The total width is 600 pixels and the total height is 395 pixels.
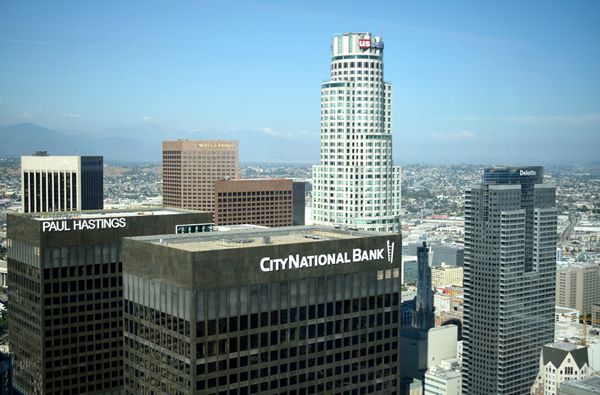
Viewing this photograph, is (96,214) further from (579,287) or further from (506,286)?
(579,287)

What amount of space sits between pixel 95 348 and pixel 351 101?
6609 centimetres

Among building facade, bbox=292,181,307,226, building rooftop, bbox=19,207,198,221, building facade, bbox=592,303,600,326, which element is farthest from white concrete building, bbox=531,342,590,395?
building rooftop, bbox=19,207,198,221

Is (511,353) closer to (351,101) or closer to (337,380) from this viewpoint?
(351,101)

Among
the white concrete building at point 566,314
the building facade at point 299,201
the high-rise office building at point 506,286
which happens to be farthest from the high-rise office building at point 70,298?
the white concrete building at point 566,314

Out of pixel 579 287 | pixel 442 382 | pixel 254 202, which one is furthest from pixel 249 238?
pixel 579 287

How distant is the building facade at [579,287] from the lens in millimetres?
160250

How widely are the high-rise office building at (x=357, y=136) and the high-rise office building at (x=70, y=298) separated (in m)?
58.6

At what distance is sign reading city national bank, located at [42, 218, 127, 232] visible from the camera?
56219 mm

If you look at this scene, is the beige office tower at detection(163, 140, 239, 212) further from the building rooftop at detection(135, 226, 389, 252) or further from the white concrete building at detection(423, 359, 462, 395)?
the building rooftop at detection(135, 226, 389, 252)

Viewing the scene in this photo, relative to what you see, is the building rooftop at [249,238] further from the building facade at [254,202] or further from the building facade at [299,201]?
the building facade at [299,201]

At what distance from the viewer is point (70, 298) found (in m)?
57.2

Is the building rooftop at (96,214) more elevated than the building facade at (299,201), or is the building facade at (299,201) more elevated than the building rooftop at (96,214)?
the building rooftop at (96,214)

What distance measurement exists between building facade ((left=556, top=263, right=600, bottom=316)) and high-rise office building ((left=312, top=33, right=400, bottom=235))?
60720 mm

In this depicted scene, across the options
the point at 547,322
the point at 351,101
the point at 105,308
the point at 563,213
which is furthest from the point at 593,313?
the point at 105,308
